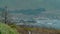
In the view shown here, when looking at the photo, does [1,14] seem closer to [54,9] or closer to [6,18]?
[6,18]

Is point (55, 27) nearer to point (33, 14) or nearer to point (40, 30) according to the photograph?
point (40, 30)

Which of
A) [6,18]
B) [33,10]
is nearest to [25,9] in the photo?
[33,10]

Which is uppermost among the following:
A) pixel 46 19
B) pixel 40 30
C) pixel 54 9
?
pixel 54 9

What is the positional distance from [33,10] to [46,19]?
296 millimetres

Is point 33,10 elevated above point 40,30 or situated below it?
above

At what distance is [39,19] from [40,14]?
0.10 meters

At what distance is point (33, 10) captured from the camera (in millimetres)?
2873

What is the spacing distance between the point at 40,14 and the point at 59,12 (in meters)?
0.35

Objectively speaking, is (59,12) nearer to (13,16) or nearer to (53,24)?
(53,24)

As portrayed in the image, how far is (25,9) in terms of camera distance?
2883 mm

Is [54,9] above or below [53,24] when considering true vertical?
above

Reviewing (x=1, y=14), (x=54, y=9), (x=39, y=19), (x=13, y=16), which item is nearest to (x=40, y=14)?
(x=39, y=19)

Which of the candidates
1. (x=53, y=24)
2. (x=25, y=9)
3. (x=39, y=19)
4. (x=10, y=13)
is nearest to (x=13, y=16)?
(x=10, y=13)

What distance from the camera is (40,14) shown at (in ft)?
9.48
